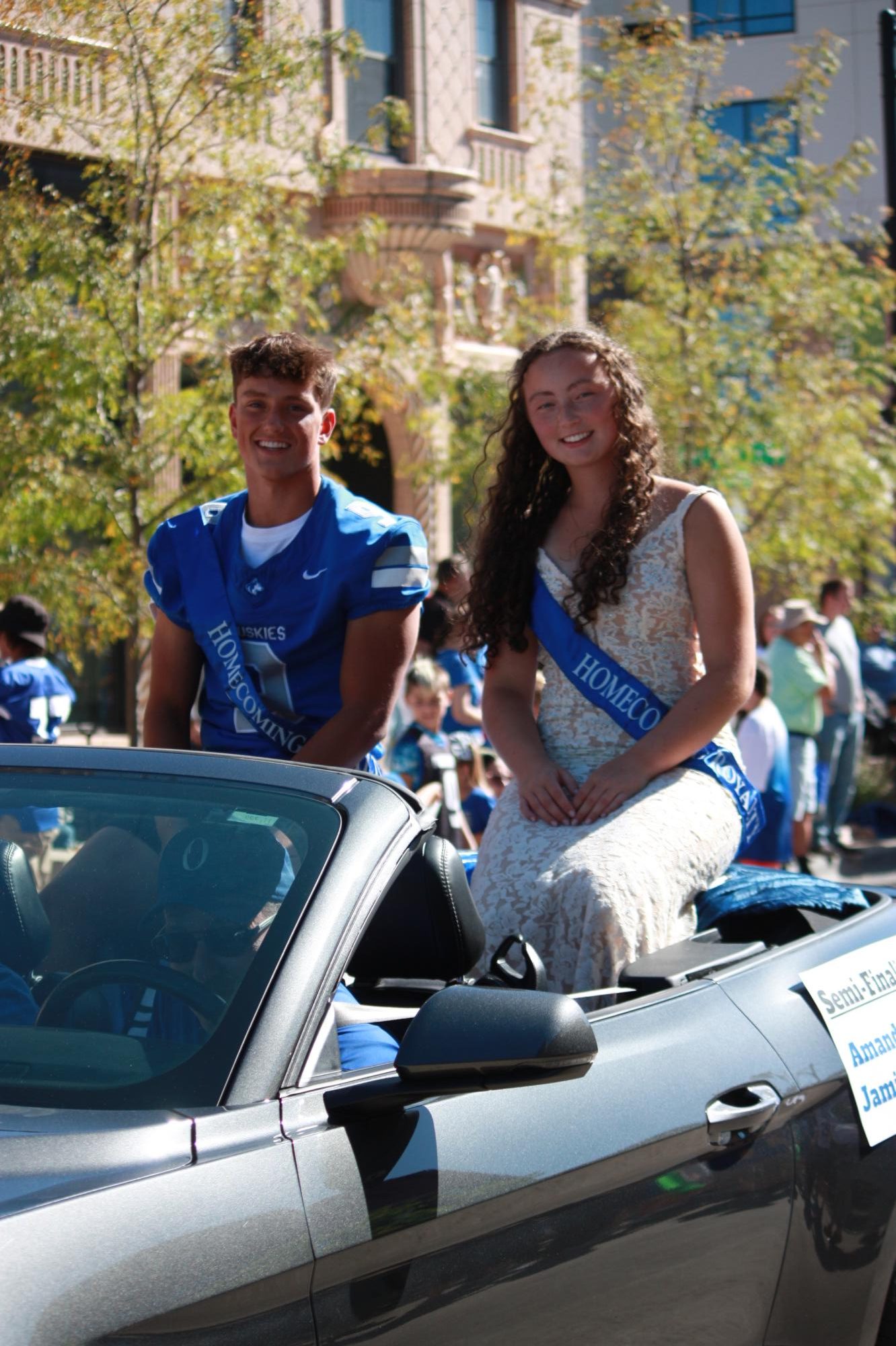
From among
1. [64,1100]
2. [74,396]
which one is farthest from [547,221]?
[64,1100]

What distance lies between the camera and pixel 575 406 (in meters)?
4.27

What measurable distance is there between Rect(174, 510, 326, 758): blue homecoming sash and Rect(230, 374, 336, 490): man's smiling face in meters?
0.25

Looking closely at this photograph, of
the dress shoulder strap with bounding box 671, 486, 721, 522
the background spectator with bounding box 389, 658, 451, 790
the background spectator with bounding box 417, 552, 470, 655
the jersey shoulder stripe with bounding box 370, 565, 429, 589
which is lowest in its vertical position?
the background spectator with bounding box 389, 658, 451, 790

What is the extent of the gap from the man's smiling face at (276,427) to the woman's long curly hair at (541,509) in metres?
0.57

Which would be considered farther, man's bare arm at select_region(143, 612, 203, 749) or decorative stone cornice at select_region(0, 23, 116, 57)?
decorative stone cornice at select_region(0, 23, 116, 57)

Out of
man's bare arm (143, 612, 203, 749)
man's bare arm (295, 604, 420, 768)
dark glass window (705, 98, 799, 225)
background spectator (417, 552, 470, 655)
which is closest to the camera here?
man's bare arm (295, 604, 420, 768)

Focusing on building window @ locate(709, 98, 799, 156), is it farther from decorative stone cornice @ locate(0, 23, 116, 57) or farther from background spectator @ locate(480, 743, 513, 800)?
decorative stone cornice @ locate(0, 23, 116, 57)

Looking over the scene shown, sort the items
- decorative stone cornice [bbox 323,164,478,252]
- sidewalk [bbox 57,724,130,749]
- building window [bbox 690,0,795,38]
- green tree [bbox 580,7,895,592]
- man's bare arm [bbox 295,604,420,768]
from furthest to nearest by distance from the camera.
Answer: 1. building window [bbox 690,0,795,38]
2. decorative stone cornice [bbox 323,164,478,252]
3. sidewalk [bbox 57,724,130,749]
4. green tree [bbox 580,7,895,592]
5. man's bare arm [bbox 295,604,420,768]

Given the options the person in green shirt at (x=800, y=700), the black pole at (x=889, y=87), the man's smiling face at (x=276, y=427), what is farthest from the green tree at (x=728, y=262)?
the man's smiling face at (x=276, y=427)

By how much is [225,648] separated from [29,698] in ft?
15.0

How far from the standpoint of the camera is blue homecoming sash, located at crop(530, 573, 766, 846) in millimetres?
4105

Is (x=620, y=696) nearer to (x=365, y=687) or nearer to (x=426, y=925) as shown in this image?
(x=365, y=687)

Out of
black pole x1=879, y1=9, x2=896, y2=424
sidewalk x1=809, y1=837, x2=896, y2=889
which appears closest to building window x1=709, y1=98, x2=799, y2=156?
black pole x1=879, y1=9, x2=896, y2=424

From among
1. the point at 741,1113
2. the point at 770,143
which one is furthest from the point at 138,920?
the point at 770,143
